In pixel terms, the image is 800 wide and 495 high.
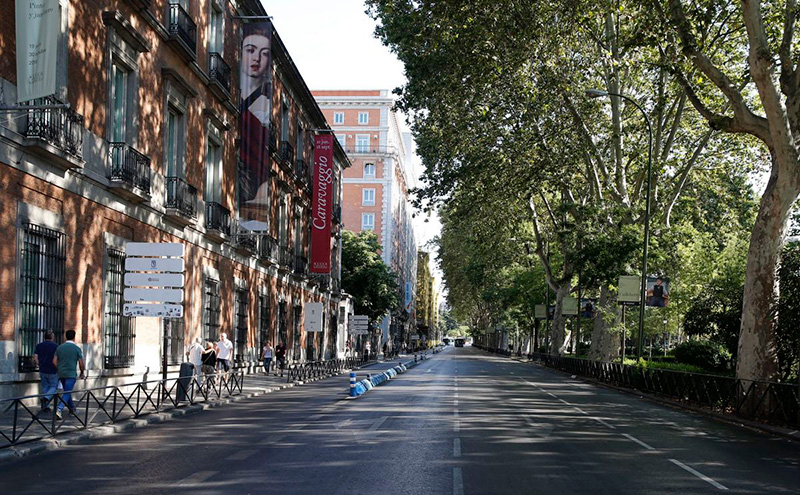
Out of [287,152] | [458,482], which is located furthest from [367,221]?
[458,482]

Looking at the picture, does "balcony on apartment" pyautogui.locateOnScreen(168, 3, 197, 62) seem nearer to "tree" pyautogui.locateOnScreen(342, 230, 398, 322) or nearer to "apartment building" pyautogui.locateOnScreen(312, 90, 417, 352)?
"tree" pyautogui.locateOnScreen(342, 230, 398, 322)

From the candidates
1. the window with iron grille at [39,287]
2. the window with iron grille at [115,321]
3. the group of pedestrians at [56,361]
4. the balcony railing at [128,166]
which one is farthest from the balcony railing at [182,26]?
the group of pedestrians at [56,361]

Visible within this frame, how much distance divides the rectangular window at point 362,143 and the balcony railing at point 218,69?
6487 cm

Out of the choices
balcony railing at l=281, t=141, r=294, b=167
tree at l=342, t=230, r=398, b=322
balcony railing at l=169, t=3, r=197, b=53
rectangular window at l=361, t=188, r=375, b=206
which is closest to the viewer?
balcony railing at l=169, t=3, r=197, b=53

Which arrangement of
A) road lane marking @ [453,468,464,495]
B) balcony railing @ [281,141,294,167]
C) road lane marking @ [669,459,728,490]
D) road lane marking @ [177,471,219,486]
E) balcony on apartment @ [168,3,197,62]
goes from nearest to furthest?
road lane marking @ [453,468,464,495], road lane marking @ [177,471,219,486], road lane marking @ [669,459,728,490], balcony on apartment @ [168,3,197,62], balcony railing @ [281,141,294,167]

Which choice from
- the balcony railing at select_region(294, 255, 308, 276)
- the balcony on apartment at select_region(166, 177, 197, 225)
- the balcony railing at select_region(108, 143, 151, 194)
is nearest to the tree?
the balcony railing at select_region(294, 255, 308, 276)

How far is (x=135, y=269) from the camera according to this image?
1784 centimetres

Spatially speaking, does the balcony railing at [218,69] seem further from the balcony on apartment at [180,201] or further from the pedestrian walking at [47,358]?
the pedestrian walking at [47,358]

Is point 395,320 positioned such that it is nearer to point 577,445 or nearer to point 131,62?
point 131,62

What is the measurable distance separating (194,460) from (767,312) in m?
14.4

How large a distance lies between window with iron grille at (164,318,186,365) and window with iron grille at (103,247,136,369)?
3084 millimetres

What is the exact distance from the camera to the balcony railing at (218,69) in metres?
28.6

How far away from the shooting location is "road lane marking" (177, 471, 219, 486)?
30.6ft

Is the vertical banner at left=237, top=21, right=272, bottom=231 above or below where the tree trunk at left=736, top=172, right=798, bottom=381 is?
above
